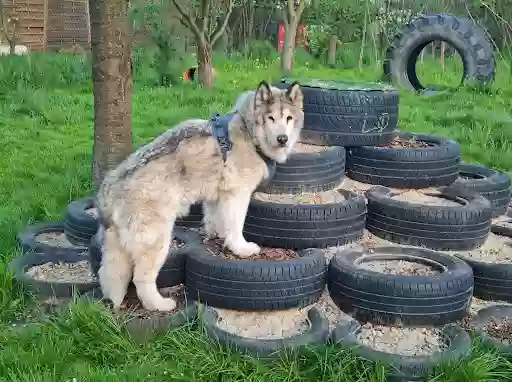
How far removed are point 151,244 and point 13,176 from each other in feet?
15.1

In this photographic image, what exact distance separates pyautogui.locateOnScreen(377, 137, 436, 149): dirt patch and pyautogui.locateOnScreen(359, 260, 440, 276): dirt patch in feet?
4.79

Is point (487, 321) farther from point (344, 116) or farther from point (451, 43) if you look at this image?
point (451, 43)

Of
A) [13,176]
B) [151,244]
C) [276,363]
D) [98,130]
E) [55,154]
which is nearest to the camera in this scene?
[276,363]

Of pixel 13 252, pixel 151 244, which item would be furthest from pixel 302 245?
pixel 13 252

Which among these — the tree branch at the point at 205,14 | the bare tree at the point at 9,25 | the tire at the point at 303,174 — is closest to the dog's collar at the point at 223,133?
the tire at the point at 303,174

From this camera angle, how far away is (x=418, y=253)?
4.95 m

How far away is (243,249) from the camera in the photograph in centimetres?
480

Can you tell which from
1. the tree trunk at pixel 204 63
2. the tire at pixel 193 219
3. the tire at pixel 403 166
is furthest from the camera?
the tree trunk at pixel 204 63

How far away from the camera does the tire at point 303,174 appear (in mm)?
5273

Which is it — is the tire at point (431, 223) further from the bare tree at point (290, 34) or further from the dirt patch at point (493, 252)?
the bare tree at point (290, 34)

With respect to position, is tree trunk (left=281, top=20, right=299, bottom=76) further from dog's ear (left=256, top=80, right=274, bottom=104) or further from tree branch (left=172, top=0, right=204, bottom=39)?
dog's ear (left=256, top=80, right=274, bottom=104)

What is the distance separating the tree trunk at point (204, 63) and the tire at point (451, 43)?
3980mm

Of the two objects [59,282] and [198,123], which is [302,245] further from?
[59,282]

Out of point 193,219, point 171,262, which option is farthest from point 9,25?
point 171,262
